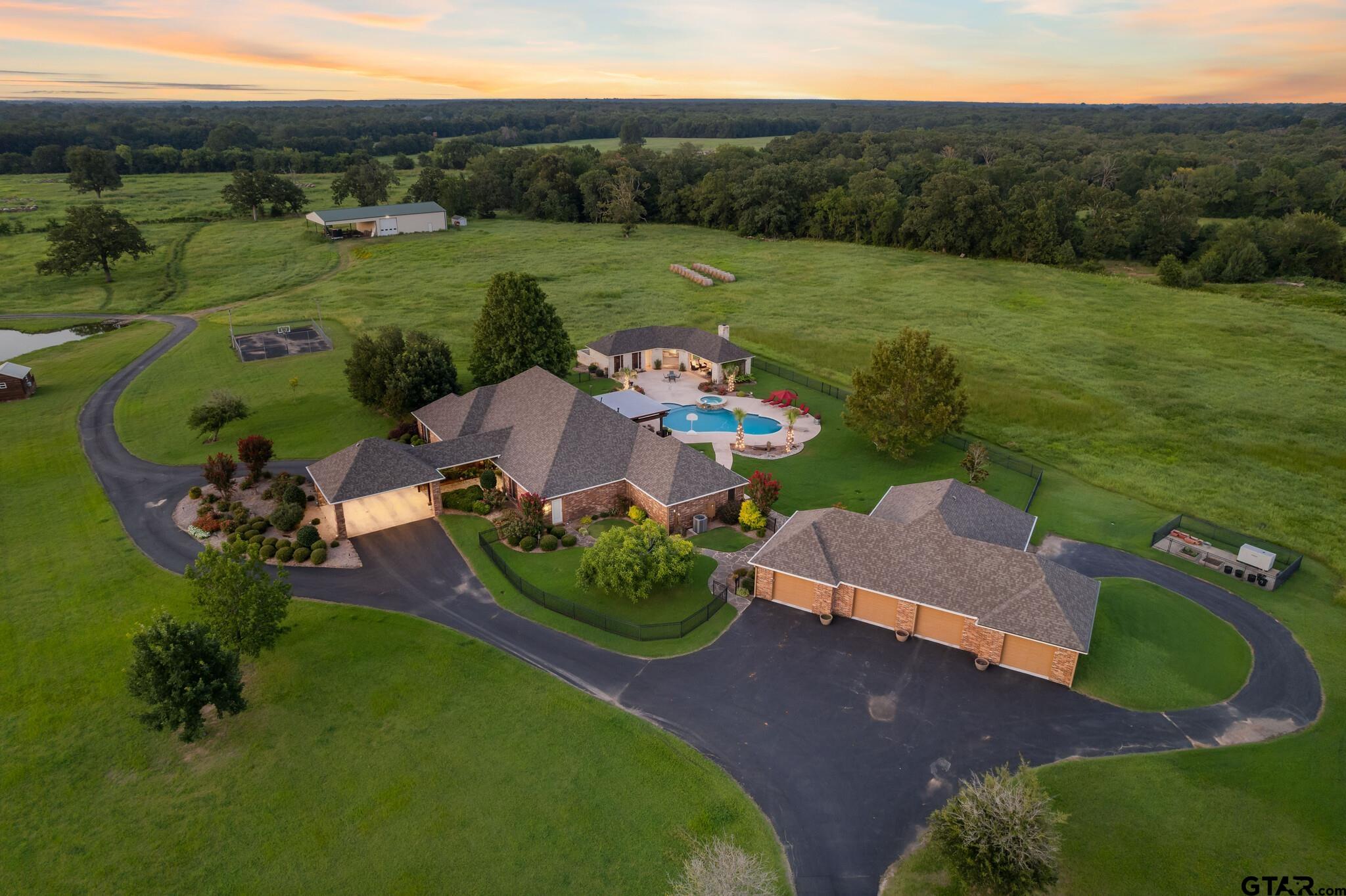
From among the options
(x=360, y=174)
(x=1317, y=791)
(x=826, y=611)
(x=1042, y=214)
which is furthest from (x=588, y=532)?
(x=360, y=174)

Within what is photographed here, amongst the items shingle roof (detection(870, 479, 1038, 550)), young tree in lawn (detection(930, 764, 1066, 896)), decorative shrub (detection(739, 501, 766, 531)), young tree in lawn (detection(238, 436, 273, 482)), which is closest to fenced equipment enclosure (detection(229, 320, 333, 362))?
young tree in lawn (detection(238, 436, 273, 482))

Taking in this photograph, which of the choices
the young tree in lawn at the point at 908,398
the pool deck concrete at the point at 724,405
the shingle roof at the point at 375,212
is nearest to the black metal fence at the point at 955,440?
the young tree in lawn at the point at 908,398

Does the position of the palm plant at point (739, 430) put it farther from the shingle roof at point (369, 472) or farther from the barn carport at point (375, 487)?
the shingle roof at point (369, 472)

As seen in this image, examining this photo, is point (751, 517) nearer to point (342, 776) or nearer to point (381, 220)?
point (342, 776)

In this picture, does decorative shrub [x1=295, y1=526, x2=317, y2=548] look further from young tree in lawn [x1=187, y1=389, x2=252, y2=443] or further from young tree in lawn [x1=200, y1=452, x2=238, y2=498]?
young tree in lawn [x1=187, y1=389, x2=252, y2=443]

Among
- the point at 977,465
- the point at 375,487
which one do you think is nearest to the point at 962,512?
the point at 977,465
